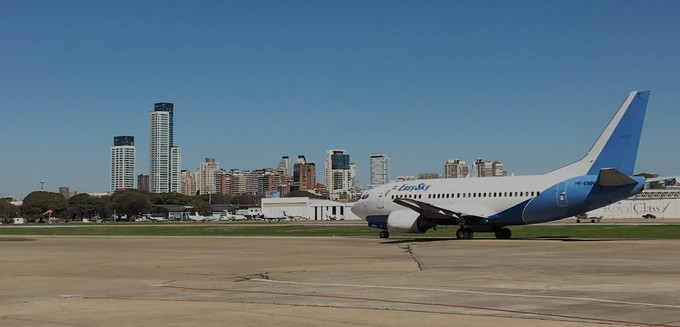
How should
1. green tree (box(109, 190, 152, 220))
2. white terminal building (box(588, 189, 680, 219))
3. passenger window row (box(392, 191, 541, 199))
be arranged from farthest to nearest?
green tree (box(109, 190, 152, 220))
white terminal building (box(588, 189, 680, 219))
passenger window row (box(392, 191, 541, 199))

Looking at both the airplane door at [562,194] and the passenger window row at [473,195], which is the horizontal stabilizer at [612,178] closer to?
the airplane door at [562,194]

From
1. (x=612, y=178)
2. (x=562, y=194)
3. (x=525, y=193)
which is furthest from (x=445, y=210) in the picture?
(x=612, y=178)

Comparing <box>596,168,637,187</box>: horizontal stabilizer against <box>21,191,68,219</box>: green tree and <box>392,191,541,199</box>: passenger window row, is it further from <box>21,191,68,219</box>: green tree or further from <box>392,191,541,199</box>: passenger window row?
<box>21,191,68,219</box>: green tree

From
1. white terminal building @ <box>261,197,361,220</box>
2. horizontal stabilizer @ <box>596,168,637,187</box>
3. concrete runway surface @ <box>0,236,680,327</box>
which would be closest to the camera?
concrete runway surface @ <box>0,236,680,327</box>

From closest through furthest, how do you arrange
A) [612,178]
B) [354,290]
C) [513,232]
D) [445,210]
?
1. [354,290]
2. [612,178]
3. [445,210]
4. [513,232]

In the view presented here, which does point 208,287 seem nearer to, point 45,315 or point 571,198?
point 45,315

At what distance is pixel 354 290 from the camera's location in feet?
54.0

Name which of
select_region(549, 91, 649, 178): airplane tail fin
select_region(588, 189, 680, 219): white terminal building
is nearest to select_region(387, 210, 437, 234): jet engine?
select_region(549, 91, 649, 178): airplane tail fin

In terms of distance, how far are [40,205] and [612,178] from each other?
16871 cm

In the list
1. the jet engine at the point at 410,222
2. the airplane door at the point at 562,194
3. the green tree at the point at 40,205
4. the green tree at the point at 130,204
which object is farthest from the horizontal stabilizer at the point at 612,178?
the green tree at the point at 40,205

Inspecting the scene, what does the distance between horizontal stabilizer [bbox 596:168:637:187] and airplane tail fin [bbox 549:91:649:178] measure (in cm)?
81

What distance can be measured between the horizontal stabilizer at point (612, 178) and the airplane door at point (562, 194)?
202 cm

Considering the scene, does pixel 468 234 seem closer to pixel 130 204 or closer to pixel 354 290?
pixel 354 290

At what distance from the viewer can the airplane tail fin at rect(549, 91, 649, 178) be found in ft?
122
